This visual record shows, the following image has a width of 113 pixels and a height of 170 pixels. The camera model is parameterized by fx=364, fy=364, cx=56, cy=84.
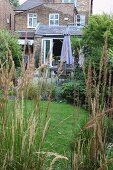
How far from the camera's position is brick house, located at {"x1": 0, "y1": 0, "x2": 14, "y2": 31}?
99.2ft

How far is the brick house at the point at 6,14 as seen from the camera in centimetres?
3025

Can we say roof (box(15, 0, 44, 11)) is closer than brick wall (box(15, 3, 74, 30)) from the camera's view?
No

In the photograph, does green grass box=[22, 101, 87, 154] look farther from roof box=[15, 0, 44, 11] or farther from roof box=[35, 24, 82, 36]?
roof box=[15, 0, 44, 11]

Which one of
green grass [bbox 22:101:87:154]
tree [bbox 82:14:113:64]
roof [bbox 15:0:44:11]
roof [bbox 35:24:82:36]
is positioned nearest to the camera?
green grass [bbox 22:101:87:154]

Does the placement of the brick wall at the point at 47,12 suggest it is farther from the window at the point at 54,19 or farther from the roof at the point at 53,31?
the roof at the point at 53,31

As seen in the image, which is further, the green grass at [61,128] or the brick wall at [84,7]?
the brick wall at [84,7]

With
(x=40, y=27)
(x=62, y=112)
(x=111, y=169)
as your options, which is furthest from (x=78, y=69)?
(x=40, y=27)

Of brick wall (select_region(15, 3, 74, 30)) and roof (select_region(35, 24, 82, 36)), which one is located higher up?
brick wall (select_region(15, 3, 74, 30))

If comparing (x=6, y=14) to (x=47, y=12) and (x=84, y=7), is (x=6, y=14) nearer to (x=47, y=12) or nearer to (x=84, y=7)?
(x=47, y=12)

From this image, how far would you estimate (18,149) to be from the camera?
2375 mm

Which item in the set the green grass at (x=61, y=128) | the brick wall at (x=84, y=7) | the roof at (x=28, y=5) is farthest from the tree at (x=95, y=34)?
the brick wall at (x=84, y=7)

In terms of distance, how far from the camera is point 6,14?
31.6 metres

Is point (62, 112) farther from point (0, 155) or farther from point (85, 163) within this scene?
point (0, 155)

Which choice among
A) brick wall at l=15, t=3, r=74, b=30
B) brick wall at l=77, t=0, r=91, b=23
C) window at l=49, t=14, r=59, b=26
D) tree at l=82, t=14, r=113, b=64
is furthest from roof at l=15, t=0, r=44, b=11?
tree at l=82, t=14, r=113, b=64
